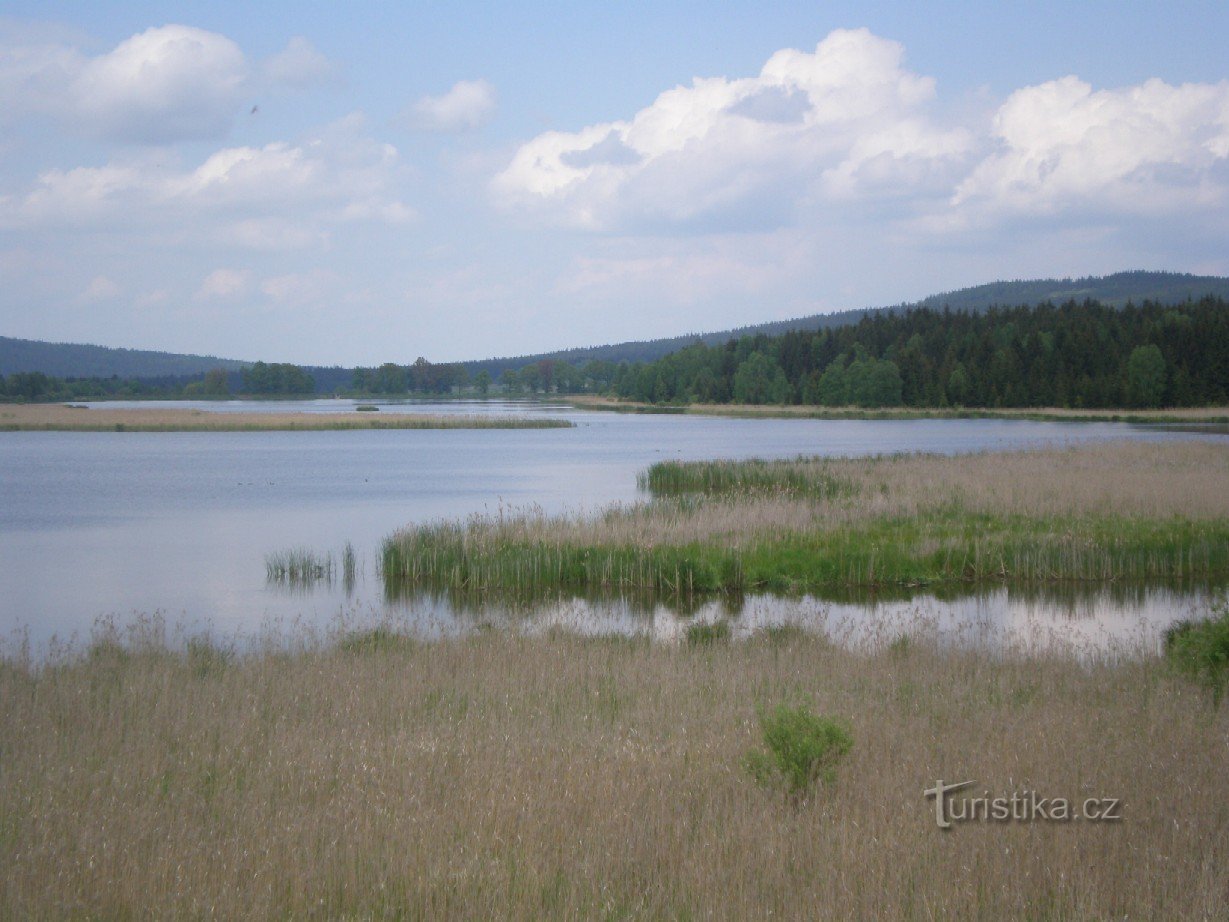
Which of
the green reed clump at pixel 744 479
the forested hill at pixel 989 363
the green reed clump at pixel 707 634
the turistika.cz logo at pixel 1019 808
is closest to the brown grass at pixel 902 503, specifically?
the green reed clump at pixel 744 479

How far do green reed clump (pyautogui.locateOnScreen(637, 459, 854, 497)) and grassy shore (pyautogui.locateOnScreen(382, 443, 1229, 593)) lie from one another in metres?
1.61

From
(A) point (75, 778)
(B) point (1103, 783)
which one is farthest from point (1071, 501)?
(A) point (75, 778)

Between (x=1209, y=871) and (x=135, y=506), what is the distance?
105 feet

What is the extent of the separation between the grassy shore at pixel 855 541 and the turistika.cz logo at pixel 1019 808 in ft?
40.1

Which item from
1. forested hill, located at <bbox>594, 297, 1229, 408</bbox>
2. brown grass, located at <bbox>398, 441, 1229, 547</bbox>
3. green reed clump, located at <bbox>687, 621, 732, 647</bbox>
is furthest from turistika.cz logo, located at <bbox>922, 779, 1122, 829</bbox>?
forested hill, located at <bbox>594, 297, 1229, 408</bbox>

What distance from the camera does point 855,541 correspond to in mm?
20172

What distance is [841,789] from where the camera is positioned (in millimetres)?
6348

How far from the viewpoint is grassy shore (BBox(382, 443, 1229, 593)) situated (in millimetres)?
18859

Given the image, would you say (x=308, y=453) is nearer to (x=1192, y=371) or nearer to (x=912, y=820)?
(x=912, y=820)

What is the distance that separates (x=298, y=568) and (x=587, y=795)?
15354 mm

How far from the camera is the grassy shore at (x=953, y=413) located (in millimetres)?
84125

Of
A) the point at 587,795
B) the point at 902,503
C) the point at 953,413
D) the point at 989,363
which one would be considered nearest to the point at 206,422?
the point at 902,503

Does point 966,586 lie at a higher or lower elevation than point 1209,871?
lower

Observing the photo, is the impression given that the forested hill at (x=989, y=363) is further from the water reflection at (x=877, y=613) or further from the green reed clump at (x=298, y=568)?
the green reed clump at (x=298, y=568)
